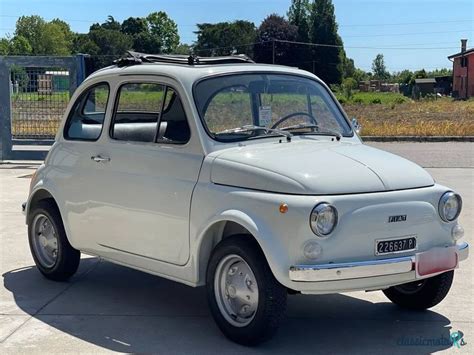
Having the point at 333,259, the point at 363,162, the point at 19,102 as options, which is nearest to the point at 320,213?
the point at 333,259

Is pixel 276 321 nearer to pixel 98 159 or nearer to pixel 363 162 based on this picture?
pixel 363 162

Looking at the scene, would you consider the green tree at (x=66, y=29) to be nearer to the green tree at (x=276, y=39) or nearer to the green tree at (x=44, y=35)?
the green tree at (x=44, y=35)

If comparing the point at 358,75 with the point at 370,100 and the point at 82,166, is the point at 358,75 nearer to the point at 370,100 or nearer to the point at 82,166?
the point at 370,100

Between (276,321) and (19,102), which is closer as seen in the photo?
(276,321)

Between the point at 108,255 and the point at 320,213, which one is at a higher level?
the point at 320,213

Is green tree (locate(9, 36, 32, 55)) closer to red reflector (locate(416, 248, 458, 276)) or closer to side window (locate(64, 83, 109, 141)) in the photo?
side window (locate(64, 83, 109, 141))

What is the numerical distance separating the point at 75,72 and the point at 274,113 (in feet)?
32.6

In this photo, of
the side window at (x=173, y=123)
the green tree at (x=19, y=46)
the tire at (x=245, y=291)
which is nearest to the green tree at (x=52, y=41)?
the green tree at (x=19, y=46)

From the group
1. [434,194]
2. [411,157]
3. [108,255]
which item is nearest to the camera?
[434,194]

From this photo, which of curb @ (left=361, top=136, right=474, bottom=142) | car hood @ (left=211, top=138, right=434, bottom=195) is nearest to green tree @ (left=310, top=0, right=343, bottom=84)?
curb @ (left=361, top=136, right=474, bottom=142)

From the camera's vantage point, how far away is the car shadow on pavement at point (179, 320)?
5111mm

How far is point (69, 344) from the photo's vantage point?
5.17 meters

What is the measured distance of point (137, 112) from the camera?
21.2 ft

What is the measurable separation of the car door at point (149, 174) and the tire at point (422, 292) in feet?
5.89
